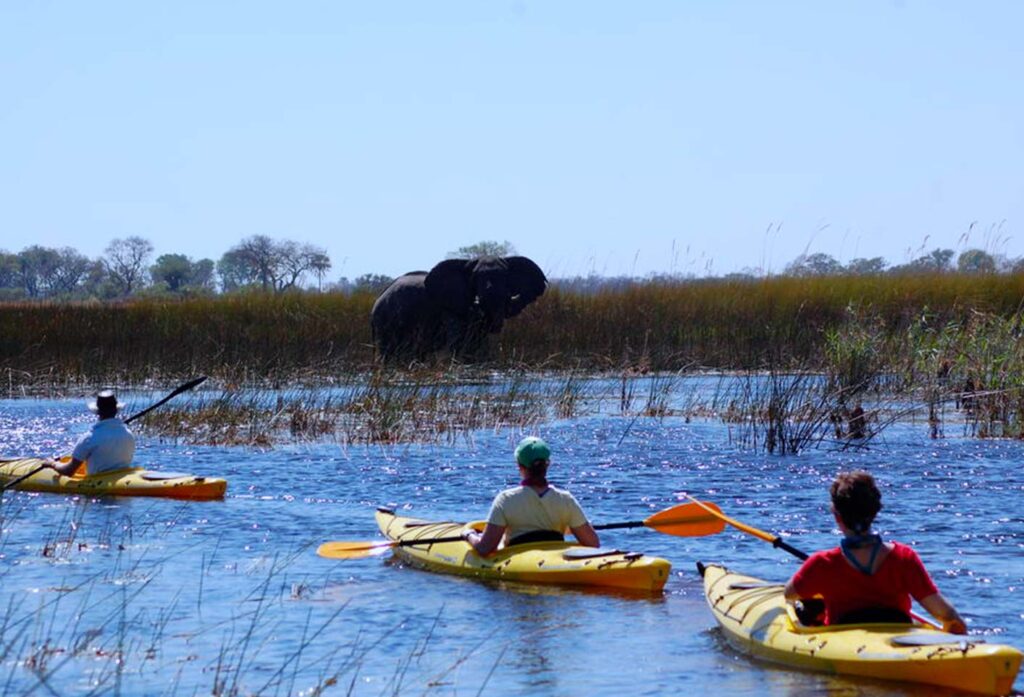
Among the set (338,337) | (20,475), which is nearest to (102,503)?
(20,475)

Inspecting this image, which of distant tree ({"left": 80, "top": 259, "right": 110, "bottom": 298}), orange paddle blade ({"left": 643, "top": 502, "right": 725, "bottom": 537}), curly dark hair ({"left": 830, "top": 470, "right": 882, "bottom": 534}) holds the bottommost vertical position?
orange paddle blade ({"left": 643, "top": 502, "right": 725, "bottom": 537})

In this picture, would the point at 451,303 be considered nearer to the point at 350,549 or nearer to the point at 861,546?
the point at 350,549

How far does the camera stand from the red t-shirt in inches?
296

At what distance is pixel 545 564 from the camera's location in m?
9.95

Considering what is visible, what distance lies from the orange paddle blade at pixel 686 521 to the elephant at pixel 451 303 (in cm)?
1564

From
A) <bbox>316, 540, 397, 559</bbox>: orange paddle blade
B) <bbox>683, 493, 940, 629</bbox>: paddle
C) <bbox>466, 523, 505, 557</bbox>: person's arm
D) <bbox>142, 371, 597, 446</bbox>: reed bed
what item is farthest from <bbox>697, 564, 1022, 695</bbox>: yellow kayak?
<bbox>142, 371, 597, 446</bbox>: reed bed

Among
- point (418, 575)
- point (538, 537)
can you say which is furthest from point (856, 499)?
point (418, 575)

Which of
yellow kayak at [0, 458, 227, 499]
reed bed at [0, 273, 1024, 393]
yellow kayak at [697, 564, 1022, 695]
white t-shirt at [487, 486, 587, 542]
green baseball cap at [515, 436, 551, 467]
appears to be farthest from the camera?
reed bed at [0, 273, 1024, 393]

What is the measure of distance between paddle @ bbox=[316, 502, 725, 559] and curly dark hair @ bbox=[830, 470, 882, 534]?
2.88 m

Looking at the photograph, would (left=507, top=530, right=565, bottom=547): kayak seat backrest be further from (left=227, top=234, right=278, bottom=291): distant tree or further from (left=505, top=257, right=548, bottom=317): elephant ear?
(left=227, top=234, right=278, bottom=291): distant tree

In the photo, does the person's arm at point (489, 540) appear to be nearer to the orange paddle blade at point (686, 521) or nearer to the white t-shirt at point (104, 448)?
the orange paddle blade at point (686, 521)

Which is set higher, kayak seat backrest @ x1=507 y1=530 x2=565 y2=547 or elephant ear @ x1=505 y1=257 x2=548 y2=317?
elephant ear @ x1=505 y1=257 x2=548 y2=317

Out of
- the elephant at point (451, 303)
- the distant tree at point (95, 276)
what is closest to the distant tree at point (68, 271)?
the distant tree at point (95, 276)

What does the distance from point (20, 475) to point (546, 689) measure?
792 cm
